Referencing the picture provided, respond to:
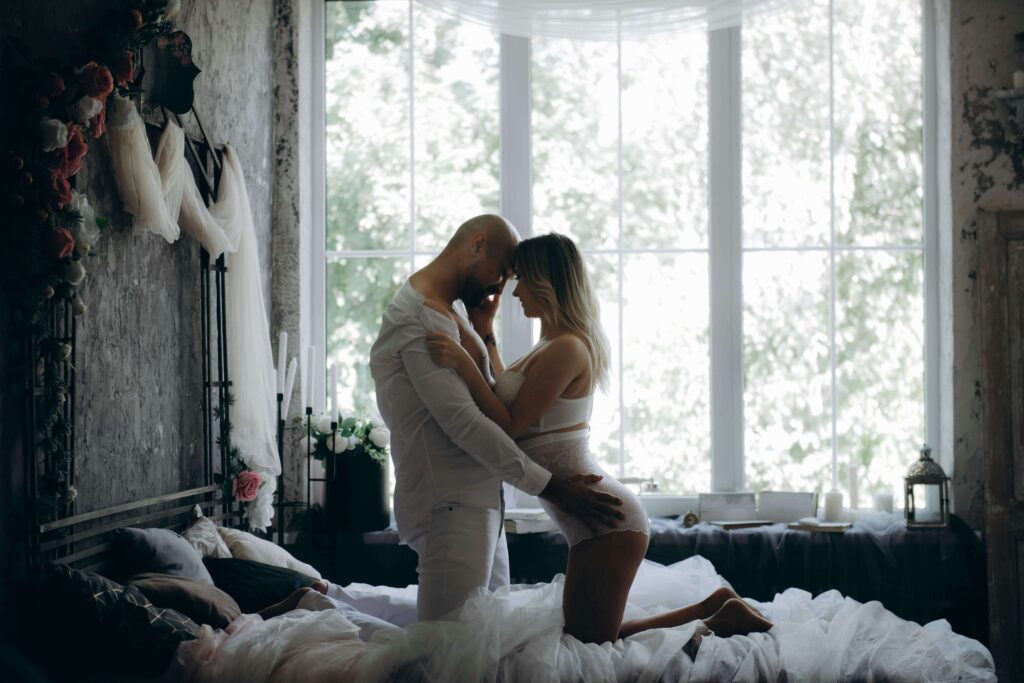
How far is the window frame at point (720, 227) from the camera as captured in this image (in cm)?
491

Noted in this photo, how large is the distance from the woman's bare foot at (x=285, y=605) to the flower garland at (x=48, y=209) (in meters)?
0.70

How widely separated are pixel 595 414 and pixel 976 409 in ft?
5.84

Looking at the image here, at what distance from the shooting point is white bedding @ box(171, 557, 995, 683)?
2.51 meters

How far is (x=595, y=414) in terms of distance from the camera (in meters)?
5.10

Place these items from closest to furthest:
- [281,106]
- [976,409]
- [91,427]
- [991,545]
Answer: [91,427], [991,545], [976,409], [281,106]

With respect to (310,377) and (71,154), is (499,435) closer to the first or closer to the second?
(71,154)

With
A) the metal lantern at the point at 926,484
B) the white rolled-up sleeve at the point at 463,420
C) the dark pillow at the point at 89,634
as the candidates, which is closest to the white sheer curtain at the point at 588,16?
the metal lantern at the point at 926,484

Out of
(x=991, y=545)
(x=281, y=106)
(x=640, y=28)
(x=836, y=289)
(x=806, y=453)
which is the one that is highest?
(x=640, y=28)

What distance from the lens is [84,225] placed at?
9.30 feet

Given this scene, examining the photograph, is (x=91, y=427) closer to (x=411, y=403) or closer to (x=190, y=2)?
(x=411, y=403)

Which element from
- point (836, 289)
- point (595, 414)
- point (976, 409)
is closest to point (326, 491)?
point (595, 414)

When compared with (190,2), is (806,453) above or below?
below

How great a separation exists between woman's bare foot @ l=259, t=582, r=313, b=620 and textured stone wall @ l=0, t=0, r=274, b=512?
0.64 metres

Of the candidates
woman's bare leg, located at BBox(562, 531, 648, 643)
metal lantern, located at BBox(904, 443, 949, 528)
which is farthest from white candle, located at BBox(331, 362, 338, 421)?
metal lantern, located at BBox(904, 443, 949, 528)
